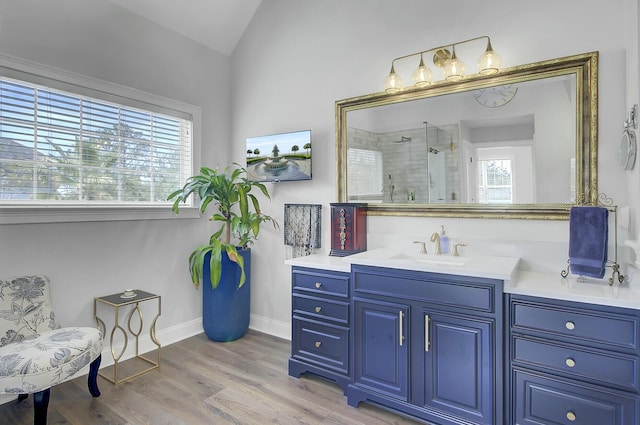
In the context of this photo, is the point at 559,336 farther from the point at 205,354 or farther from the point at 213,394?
the point at 205,354

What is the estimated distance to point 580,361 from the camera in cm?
171

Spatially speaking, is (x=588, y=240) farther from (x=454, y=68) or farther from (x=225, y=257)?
(x=225, y=257)

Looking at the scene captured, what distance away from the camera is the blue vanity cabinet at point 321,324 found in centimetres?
246

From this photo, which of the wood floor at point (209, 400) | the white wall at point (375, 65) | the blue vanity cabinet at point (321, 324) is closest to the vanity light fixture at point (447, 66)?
the white wall at point (375, 65)

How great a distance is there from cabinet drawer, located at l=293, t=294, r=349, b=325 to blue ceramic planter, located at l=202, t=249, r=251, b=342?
34.3 inches

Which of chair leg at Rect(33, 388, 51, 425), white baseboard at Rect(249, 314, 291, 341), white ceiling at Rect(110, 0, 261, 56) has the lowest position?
white baseboard at Rect(249, 314, 291, 341)

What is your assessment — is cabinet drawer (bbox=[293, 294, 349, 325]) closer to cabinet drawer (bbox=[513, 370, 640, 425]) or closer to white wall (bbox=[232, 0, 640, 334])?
white wall (bbox=[232, 0, 640, 334])

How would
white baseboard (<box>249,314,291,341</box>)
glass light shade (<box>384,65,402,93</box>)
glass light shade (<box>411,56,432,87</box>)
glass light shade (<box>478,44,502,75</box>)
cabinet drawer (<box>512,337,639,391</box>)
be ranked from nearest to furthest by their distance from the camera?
cabinet drawer (<box>512,337,639,391</box>) → glass light shade (<box>478,44,502,75</box>) → glass light shade (<box>411,56,432,87</box>) → glass light shade (<box>384,65,402,93</box>) → white baseboard (<box>249,314,291,341</box>)

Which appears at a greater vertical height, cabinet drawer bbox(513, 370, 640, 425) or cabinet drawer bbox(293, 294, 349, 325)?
cabinet drawer bbox(293, 294, 349, 325)

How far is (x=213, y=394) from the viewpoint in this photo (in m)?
2.46

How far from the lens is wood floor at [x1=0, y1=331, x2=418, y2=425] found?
7.13 feet

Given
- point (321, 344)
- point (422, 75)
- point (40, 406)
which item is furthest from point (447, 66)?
point (40, 406)

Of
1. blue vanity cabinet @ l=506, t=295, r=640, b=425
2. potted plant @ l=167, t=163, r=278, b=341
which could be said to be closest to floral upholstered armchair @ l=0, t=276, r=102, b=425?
potted plant @ l=167, t=163, r=278, b=341

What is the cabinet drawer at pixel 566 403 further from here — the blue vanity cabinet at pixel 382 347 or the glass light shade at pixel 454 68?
the glass light shade at pixel 454 68
